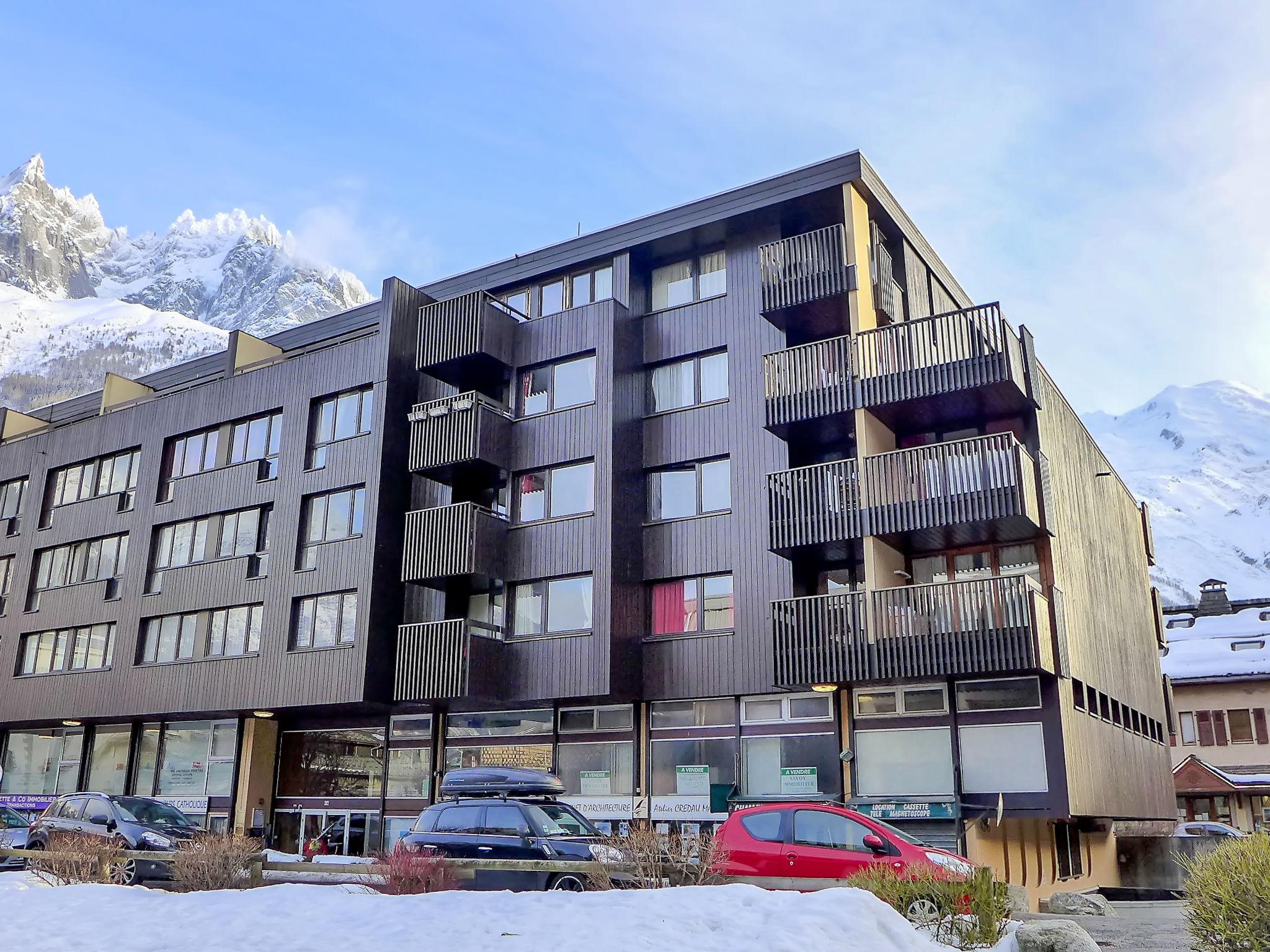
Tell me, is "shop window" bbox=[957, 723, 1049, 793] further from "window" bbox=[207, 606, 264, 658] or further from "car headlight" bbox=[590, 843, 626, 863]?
"window" bbox=[207, 606, 264, 658]

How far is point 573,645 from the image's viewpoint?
81.9 ft

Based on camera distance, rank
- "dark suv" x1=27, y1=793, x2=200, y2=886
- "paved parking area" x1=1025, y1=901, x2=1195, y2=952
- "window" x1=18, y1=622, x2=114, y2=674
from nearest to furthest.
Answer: "paved parking area" x1=1025, y1=901, x2=1195, y2=952 → "dark suv" x1=27, y1=793, x2=200, y2=886 → "window" x1=18, y1=622, x2=114, y2=674

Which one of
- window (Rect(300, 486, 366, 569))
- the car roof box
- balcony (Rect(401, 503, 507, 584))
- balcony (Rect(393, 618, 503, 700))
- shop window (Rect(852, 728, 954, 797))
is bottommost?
the car roof box

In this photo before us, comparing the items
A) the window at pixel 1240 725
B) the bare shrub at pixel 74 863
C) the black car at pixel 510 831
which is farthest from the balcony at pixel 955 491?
the window at pixel 1240 725

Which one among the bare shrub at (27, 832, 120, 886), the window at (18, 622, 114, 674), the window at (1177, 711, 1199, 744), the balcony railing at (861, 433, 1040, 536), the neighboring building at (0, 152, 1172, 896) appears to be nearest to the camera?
the bare shrub at (27, 832, 120, 886)

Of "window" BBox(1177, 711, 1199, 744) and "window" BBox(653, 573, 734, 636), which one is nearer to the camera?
"window" BBox(653, 573, 734, 636)

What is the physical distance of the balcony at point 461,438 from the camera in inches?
1055

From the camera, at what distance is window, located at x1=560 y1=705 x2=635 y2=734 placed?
995 inches

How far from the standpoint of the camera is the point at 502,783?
59.9 feet

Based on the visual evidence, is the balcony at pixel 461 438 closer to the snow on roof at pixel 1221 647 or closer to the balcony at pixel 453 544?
the balcony at pixel 453 544

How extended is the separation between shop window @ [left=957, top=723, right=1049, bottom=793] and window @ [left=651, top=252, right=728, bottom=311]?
37.3ft

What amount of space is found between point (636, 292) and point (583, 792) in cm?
1169

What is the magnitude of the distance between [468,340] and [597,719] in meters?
9.50

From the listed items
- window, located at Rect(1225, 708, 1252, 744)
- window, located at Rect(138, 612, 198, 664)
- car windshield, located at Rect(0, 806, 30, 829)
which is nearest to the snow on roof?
window, located at Rect(1225, 708, 1252, 744)
